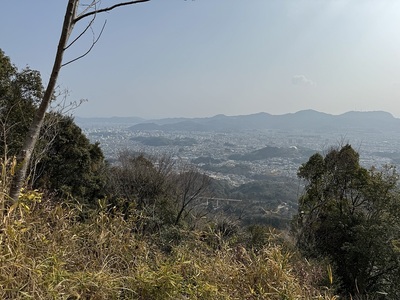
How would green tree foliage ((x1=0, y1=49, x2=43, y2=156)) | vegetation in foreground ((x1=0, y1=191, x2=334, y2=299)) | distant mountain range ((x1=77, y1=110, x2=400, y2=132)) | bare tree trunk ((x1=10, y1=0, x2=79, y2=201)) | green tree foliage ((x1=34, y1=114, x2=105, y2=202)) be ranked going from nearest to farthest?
vegetation in foreground ((x1=0, y1=191, x2=334, y2=299)), bare tree trunk ((x1=10, y1=0, x2=79, y2=201)), green tree foliage ((x1=0, y1=49, x2=43, y2=156)), green tree foliage ((x1=34, y1=114, x2=105, y2=202)), distant mountain range ((x1=77, y1=110, x2=400, y2=132))

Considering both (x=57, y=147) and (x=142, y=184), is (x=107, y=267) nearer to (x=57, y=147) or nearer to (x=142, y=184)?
(x=57, y=147)

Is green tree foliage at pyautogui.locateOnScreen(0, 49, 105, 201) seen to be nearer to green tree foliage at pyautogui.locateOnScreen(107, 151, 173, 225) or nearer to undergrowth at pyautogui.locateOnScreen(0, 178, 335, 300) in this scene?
green tree foliage at pyautogui.locateOnScreen(107, 151, 173, 225)

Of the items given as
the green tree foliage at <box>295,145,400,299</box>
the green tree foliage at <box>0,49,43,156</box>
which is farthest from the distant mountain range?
the green tree foliage at <box>0,49,43,156</box>

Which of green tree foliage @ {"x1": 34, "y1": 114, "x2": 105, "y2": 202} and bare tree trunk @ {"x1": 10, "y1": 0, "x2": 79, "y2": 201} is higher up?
bare tree trunk @ {"x1": 10, "y1": 0, "x2": 79, "y2": 201}

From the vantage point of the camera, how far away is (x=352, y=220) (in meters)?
10.3

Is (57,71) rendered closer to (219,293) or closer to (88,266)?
(88,266)

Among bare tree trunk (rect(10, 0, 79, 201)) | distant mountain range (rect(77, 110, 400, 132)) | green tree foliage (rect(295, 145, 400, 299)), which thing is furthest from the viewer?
distant mountain range (rect(77, 110, 400, 132))

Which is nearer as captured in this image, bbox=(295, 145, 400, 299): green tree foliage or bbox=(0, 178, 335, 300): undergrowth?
bbox=(0, 178, 335, 300): undergrowth

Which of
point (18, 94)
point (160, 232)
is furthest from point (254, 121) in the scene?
point (160, 232)

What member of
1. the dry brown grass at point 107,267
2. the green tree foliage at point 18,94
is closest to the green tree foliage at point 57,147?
the green tree foliage at point 18,94

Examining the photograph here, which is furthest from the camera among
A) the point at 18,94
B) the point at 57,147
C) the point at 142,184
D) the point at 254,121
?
the point at 254,121

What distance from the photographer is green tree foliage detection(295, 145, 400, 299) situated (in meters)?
8.27

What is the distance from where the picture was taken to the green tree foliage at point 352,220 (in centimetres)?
827

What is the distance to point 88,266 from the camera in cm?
203
